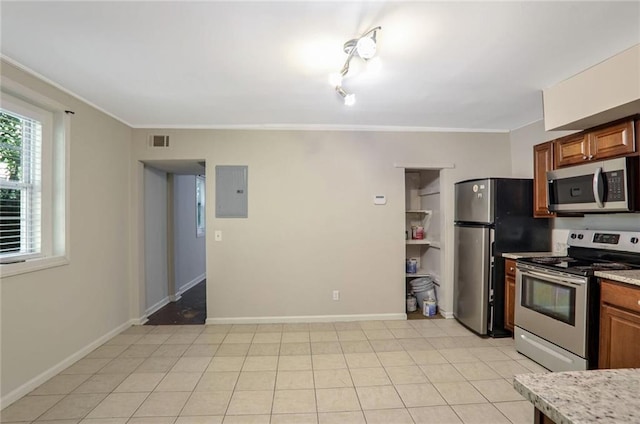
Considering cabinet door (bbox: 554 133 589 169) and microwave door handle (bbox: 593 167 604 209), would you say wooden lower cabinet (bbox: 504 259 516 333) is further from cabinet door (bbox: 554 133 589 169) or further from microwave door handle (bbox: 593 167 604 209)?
cabinet door (bbox: 554 133 589 169)

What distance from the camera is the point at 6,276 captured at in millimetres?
2094

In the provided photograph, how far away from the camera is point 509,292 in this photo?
10.4 ft

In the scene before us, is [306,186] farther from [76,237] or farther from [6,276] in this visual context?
[6,276]

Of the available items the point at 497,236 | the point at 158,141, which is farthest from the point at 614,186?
the point at 158,141

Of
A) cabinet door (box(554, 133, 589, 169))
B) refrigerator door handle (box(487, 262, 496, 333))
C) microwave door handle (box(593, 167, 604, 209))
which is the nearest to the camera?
microwave door handle (box(593, 167, 604, 209))

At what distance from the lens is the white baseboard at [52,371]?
83.3 inches

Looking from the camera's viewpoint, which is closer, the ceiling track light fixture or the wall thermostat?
the ceiling track light fixture

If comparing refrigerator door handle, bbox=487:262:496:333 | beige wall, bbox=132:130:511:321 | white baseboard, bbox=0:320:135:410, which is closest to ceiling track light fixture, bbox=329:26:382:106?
beige wall, bbox=132:130:511:321

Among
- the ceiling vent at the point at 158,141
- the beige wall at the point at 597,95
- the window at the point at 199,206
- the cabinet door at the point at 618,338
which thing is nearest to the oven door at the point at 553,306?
the cabinet door at the point at 618,338

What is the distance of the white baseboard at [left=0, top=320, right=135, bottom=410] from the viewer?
212 centimetres

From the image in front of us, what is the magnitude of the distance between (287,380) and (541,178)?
10.4ft

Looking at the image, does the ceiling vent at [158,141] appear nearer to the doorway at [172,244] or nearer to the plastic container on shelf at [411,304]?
→ the doorway at [172,244]

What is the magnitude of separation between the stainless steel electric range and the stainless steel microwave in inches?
13.6

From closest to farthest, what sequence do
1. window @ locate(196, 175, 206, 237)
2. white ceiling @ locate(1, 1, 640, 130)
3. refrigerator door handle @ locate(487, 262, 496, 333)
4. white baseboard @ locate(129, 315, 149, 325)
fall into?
white ceiling @ locate(1, 1, 640, 130), refrigerator door handle @ locate(487, 262, 496, 333), white baseboard @ locate(129, 315, 149, 325), window @ locate(196, 175, 206, 237)
